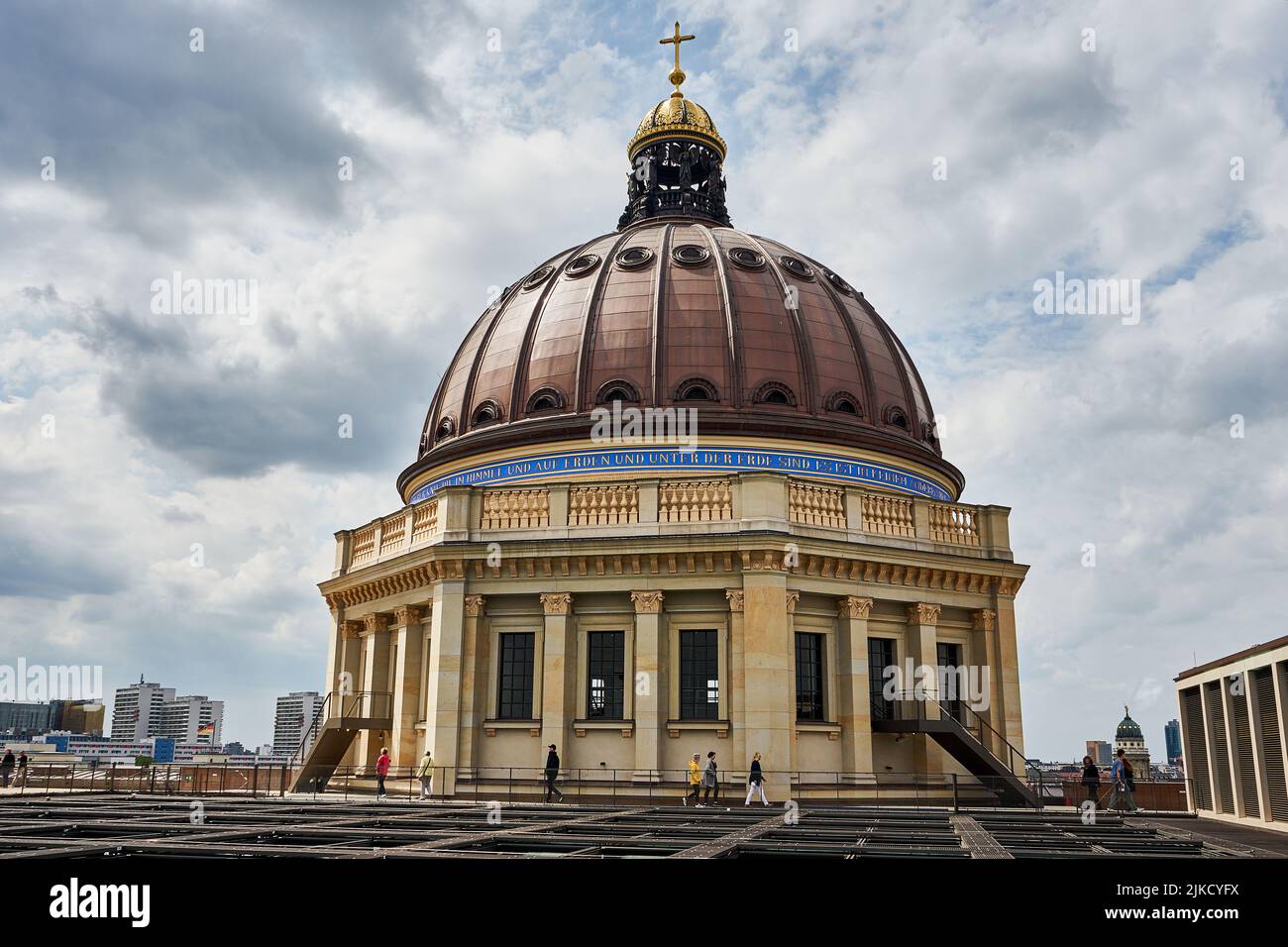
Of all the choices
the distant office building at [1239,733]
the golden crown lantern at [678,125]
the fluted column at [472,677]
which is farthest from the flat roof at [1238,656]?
the golden crown lantern at [678,125]

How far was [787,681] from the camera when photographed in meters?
29.0

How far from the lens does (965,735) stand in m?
30.1

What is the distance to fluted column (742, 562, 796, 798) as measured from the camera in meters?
28.3

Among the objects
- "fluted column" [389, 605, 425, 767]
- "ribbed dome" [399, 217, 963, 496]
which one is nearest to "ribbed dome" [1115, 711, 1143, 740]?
"ribbed dome" [399, 217, 963, 496]

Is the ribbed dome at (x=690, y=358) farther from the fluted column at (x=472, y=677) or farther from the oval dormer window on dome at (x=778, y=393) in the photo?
the fluted column at (x=472, y=677)

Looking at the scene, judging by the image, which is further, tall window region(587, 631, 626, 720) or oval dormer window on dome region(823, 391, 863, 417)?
oval dormer window on dome region(823, 391, 863, 417)

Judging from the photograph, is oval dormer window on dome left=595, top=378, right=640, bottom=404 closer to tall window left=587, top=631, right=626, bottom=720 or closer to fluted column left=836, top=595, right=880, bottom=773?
tall window left=587, top=631, right=626, bottom=720

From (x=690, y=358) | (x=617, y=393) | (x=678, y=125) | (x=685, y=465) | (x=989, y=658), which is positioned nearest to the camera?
(x=989, y=658)

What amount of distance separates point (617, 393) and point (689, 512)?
30.4 feet

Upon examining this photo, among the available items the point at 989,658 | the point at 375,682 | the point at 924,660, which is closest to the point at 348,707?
the point at 375,682

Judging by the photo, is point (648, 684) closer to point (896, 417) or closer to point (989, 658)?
point (989, 658)

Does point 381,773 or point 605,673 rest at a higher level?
point 605,673

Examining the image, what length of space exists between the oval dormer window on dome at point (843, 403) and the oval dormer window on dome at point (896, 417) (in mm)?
1637
